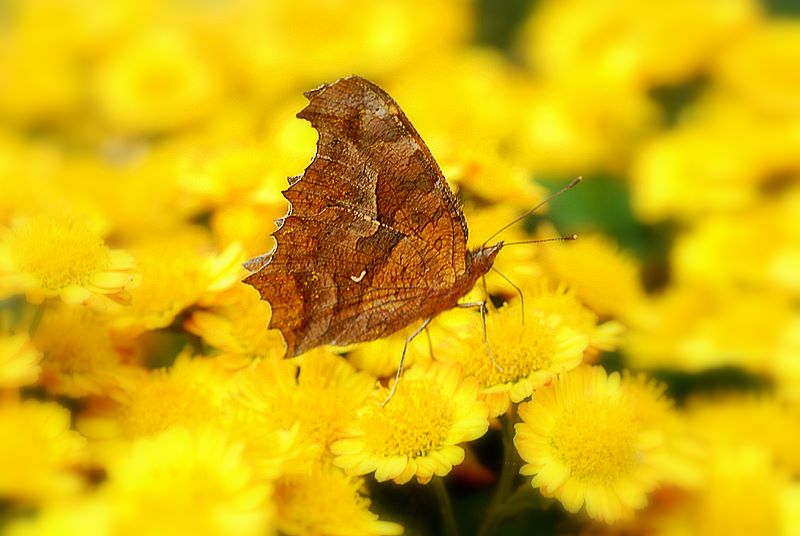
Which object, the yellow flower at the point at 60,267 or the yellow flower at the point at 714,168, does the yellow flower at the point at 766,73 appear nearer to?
the yellow flower at the point at 714,168

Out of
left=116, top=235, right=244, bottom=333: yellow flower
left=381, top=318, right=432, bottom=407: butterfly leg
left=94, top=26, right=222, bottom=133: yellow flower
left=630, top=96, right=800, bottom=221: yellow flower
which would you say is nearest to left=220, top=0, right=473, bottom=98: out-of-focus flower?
left=94, top=26, right=222, bottom=133: yellow flower

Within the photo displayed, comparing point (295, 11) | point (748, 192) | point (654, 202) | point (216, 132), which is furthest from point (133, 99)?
point (748, 192)

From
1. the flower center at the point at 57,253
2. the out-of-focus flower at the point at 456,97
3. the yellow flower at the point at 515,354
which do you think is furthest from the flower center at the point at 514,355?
the out-of-focus flower at the point at 456,97

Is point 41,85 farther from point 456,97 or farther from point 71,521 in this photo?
point 71,521

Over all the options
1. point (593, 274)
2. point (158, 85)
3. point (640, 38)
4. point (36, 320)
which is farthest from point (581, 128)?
point (36, 320)

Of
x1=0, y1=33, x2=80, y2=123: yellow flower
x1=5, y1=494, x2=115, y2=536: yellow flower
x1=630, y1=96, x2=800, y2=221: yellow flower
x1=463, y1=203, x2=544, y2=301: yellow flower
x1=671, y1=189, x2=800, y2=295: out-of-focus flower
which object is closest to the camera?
x1=5, y1=494, x2=115, y2=536: yellow flower

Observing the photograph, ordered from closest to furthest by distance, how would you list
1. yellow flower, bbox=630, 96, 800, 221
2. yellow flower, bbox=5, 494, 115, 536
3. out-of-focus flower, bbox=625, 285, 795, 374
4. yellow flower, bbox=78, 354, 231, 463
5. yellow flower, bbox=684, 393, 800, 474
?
yellow flower, bbox=5, 494, 115, 536 → yellow flower, bbox=78, 354, 231, 463 → yellow flower, bbox=684, 393, 800, 474 → out-of-focus flower, bbox=625, 285, 795, 374 → yellow flower, bbox=630, 96, 800, 221

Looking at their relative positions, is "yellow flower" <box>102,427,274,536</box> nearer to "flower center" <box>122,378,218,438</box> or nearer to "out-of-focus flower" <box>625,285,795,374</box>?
"flower center" <box>122,378,218,438</box>
